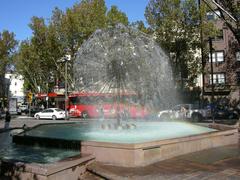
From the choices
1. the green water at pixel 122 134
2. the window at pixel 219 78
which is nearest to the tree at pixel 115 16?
the window at pixel 219 78

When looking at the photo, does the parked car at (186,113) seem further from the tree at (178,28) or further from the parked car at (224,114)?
the tree at (178,28)

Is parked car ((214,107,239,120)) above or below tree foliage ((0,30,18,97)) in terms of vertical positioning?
below

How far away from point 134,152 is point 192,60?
32376 millimetres

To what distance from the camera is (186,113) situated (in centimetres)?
3678

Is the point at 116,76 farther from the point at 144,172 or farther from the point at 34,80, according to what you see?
the point at 34,80

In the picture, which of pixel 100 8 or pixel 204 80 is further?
pixel 204 80

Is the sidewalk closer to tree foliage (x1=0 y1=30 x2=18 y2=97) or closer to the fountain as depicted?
the fountain

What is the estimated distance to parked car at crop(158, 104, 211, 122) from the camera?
119 feet

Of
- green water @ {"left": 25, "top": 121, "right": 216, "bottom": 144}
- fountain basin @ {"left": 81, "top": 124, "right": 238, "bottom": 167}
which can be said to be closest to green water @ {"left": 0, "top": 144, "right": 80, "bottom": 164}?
green water @ {"left": 25, "top": 121, "right": 216, "bottom": 144}

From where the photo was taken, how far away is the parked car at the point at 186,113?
119 ft

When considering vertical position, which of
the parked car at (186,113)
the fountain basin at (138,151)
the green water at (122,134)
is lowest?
the fountain basin at (138,151)

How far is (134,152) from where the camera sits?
32.3 feet

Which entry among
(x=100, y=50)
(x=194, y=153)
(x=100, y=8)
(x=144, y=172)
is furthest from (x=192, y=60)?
(x=144, y=172)

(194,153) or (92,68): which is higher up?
(92,68)
